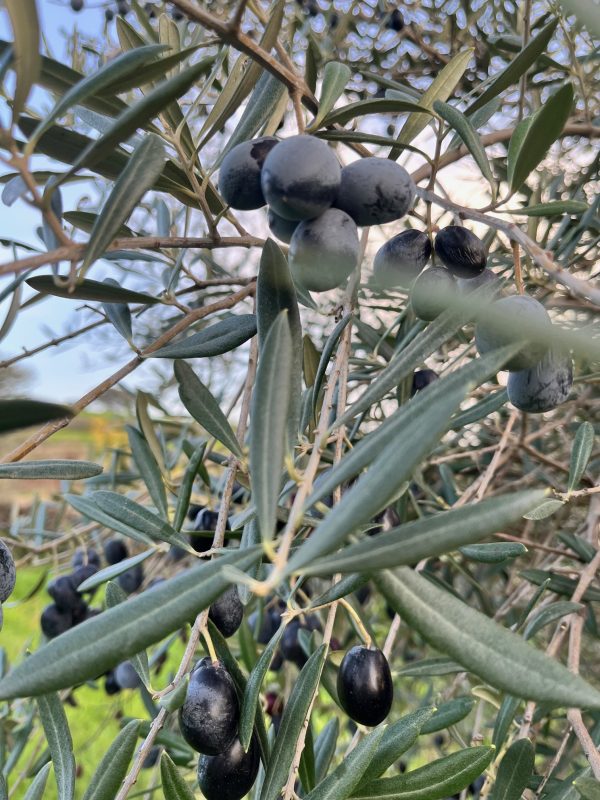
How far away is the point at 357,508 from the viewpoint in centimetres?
37

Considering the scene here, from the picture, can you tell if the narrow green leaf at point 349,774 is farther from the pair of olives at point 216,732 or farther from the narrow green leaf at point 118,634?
the narrow green leaf at point 118,634

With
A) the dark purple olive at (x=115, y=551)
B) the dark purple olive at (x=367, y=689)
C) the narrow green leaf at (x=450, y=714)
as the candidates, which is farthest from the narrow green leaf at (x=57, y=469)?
the dark purple olive at (x=115, y=551)

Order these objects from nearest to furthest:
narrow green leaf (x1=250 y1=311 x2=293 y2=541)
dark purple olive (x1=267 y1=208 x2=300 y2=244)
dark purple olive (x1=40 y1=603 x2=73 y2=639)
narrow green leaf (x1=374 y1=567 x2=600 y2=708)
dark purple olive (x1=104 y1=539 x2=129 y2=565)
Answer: narrow green leaf (x1=374 y1=567 x2=600 y2=708)
narrow green leaf (x1=250 y1=311 x2=293 y2=541)
dark purple olive (x1=267 y1=208 x2=300 y2=244)
dark purple olive (x1=40 y1=603 x2=73 y2=639)
dark purple olive (x1=104 y1=539 x2=129 y2=565)

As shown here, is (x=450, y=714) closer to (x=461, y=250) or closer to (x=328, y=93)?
(x=461, y=250)

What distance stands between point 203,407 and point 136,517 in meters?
0.16

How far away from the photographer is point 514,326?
0.44 metres

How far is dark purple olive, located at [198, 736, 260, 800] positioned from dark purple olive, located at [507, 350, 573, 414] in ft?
1.41

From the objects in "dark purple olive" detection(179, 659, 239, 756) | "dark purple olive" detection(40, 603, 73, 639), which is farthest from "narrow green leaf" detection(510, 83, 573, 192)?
"dark purple olive" detection(40, 603, 73, 639)

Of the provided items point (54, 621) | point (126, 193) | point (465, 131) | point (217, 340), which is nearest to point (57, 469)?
point (217, 340)

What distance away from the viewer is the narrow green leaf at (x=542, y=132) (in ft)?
1.92

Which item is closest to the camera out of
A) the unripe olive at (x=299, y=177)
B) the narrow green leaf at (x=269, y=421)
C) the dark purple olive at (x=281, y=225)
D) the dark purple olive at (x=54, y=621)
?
the narrow green leaf at (x=269, y=421)

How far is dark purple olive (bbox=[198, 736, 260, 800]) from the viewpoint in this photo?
0.62m

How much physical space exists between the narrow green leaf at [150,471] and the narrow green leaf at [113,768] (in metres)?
0.28

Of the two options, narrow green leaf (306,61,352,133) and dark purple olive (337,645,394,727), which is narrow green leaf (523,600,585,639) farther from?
narrow green leaf (306,61,352,133)
